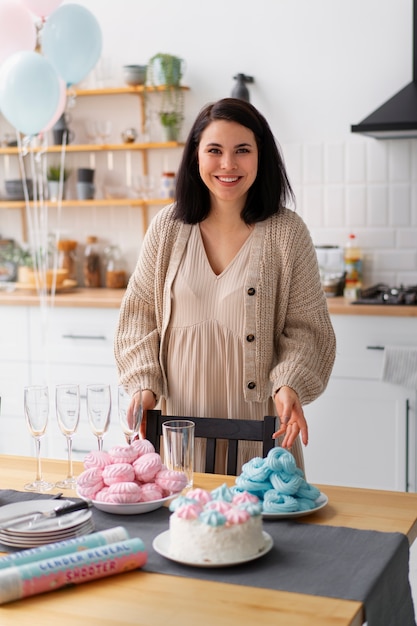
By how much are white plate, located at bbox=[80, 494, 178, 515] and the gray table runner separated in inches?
0.9

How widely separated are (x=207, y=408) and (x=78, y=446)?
183cm

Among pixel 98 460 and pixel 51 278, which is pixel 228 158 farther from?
pixel 51 278

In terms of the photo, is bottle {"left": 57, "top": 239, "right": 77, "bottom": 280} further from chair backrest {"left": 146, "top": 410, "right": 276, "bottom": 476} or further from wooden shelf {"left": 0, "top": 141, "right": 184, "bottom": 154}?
chair backrest {"left": 146, "top": 410, "right": 276, "bottom": 476}

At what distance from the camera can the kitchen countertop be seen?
3.68 meters

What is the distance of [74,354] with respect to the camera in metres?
4.18

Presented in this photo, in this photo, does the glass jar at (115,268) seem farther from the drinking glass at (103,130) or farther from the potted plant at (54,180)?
the drinking glass at (103,130)

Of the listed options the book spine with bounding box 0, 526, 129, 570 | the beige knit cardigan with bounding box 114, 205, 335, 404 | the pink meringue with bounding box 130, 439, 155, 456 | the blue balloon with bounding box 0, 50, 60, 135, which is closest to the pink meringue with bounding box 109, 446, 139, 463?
the pink meringue with bounding box 130, 439, 155, 456

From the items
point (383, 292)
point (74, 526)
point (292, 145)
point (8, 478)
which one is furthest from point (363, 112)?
point (74, 526)

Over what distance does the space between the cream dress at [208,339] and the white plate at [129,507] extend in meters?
0.67

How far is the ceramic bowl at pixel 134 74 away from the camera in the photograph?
4438mm

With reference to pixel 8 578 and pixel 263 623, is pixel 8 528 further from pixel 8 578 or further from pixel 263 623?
pixel 263 623

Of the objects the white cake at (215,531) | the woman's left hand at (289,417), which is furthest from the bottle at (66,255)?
the white cake at (215,531)

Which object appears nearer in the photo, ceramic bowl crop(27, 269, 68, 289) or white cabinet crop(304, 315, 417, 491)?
white cabinet crop(304, 315, 417, 491)

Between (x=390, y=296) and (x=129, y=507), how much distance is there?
2.33 m
